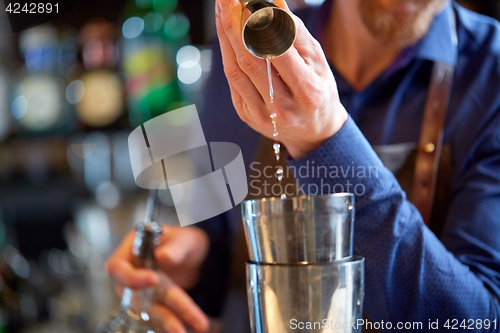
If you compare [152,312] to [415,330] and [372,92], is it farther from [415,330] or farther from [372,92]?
[372,92]

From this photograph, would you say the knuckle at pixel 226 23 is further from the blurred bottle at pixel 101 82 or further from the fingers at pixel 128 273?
the blurred bottle at pixel 101 82

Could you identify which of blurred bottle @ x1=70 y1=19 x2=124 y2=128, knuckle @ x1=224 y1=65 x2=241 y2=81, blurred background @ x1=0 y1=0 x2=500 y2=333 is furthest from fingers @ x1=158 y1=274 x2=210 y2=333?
blurred bottle @ x1=70 y1=19 x2=124 y2=128

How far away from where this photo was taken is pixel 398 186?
44cm

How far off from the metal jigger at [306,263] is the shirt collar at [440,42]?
0.34 metres

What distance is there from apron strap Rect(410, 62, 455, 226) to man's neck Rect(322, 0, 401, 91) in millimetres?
66

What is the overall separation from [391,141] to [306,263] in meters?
0.37

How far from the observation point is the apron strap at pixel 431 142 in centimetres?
59

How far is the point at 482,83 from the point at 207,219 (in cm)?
47

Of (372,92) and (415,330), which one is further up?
(372,92)

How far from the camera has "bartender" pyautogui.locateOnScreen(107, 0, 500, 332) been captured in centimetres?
38

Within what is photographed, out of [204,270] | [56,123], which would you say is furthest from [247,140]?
[56,123]

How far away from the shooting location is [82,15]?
0.60 m

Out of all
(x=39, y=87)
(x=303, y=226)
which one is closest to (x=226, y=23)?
(x=303, y=226)

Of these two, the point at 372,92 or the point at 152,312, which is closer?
the point at 152,312
